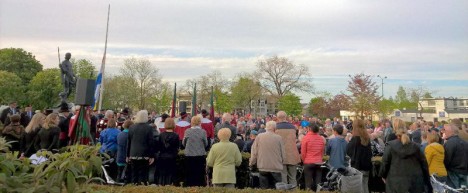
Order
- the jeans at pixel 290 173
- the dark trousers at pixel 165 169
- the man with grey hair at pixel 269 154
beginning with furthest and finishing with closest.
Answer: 1. the dark trousers at pixel 165 169
2. the jeans at pixel 290 173
3. the man with grey hair at pixel 269 154

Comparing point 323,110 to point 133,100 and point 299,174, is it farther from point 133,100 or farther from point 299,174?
point 299,174

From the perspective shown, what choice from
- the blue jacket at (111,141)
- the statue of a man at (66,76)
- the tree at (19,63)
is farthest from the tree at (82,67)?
the blue jacket at (111,141)

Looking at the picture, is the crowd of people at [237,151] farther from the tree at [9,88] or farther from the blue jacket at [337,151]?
the tree at [9,88]

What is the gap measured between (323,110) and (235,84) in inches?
590

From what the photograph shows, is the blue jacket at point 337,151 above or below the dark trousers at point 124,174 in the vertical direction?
above

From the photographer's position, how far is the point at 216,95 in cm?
7369

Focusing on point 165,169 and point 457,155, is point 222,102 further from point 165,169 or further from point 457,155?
point 457,155

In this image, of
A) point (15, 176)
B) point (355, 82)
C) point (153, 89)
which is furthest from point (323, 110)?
point (15, 176)

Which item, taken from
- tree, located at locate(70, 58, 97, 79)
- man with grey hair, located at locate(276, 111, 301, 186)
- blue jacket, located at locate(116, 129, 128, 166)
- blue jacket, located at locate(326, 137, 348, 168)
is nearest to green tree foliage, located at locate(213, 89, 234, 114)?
tree, located at locate(70, 58, 97, 79)

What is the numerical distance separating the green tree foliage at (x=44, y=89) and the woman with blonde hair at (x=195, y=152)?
5640cm

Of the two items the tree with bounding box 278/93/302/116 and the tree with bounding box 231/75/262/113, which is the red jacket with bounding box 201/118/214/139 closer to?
the tree with bounding box 278/93/302/116

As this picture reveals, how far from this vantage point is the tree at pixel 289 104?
6831cm

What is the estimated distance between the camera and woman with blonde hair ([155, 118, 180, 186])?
33.4ft

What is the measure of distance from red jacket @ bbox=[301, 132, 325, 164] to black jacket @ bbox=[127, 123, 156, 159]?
333cm
